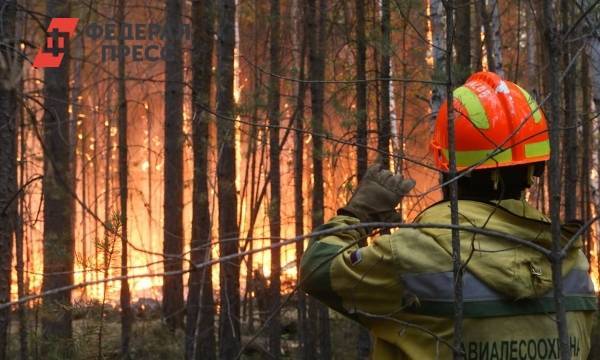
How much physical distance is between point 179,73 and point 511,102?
30.6 ft

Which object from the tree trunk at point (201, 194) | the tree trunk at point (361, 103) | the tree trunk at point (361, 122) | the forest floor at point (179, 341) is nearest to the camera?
the tree trunk at point (361, 103)

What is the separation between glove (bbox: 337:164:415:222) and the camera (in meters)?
2.45

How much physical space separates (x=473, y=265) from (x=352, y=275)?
1.10ft

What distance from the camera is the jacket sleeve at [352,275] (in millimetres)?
2158

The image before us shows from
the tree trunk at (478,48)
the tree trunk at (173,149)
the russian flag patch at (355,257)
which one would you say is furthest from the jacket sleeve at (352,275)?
the tree trunk at (173,149)

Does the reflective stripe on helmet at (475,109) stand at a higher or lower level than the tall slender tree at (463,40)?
lower

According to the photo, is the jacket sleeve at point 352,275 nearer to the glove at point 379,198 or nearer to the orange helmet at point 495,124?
the glove at point 379,198

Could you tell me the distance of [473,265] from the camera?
2.17 m

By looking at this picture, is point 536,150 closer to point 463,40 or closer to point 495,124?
point 495,124

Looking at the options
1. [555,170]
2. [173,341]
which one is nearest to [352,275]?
[555,170]

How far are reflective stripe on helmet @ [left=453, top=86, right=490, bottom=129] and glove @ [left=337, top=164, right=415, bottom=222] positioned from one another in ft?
0.91

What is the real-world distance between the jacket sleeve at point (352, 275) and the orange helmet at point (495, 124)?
0.39 m

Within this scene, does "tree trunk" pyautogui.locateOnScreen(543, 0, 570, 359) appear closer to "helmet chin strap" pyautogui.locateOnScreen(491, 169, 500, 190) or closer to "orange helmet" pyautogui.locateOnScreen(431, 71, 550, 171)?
"helmet chin strap" pyautogui.locateOnScreen(491, 169, 500, 190)

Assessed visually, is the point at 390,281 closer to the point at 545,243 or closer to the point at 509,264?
the point at 509,264
